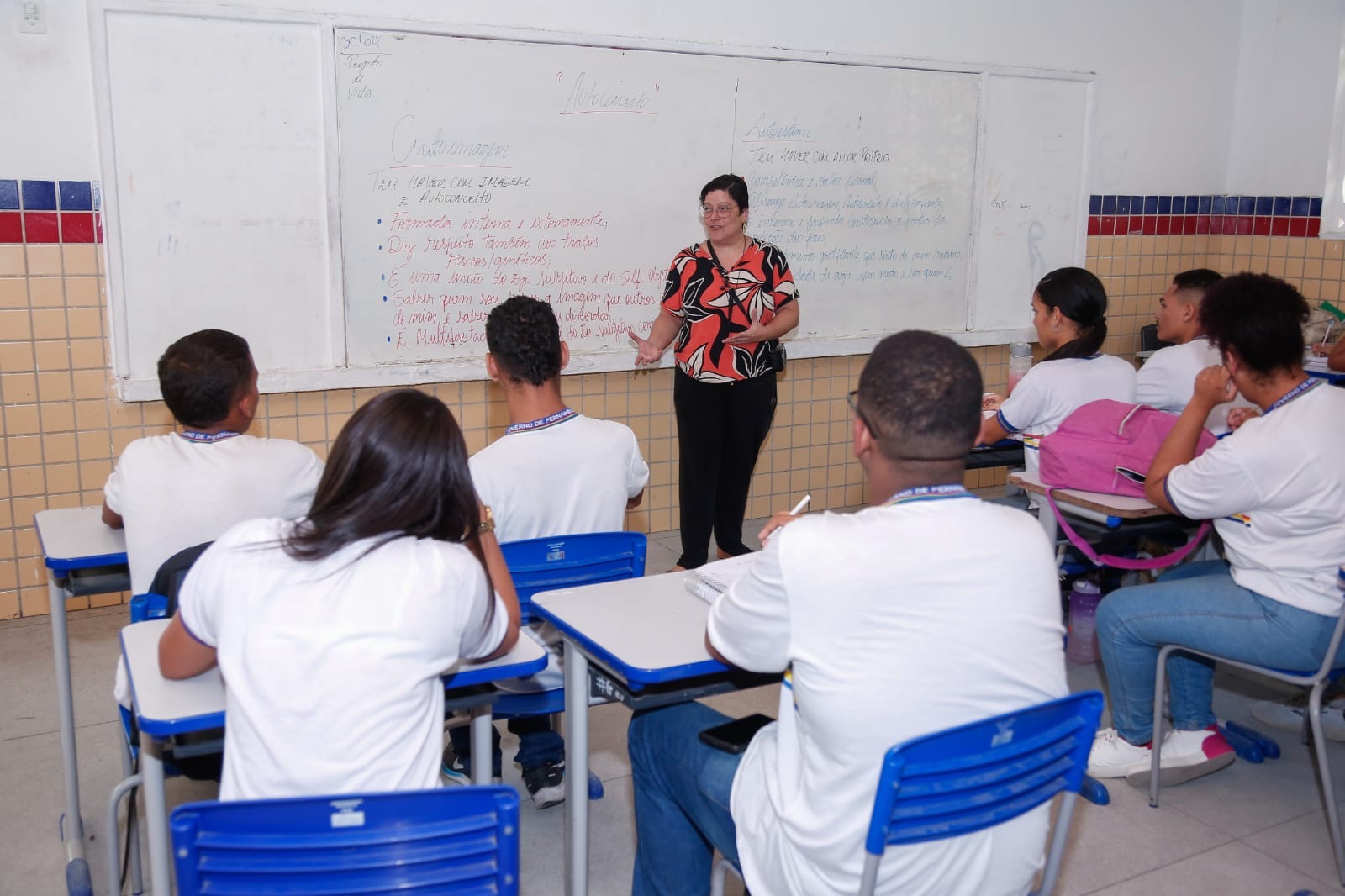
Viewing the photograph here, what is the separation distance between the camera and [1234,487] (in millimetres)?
2803

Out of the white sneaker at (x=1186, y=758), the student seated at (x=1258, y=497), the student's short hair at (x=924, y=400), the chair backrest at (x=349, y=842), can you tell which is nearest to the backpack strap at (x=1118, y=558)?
the student seated at (x=1258, y=497)

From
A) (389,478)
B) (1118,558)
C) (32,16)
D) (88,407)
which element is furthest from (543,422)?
(32,16)

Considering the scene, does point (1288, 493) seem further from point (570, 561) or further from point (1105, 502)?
point (570, 561)

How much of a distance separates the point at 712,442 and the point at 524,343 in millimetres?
1987

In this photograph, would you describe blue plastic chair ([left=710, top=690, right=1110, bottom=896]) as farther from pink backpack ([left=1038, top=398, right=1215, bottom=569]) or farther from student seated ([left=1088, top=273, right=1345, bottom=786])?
pink backpack ([left=1038, top=398, right=1215, bottom=569])

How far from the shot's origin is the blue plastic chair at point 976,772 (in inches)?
62.3

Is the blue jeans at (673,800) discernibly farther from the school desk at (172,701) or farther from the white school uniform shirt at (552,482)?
the white school uniform shirt at (552,482)

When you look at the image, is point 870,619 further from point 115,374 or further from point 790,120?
point 790,120

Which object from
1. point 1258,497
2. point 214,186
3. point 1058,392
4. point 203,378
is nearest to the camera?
point 203,378

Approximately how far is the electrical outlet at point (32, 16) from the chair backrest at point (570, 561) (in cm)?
266

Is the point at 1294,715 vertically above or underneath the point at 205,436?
underneath

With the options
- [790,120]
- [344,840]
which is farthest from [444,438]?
[790,120]

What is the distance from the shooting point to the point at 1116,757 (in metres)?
3.24

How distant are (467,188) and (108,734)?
7.65ft
